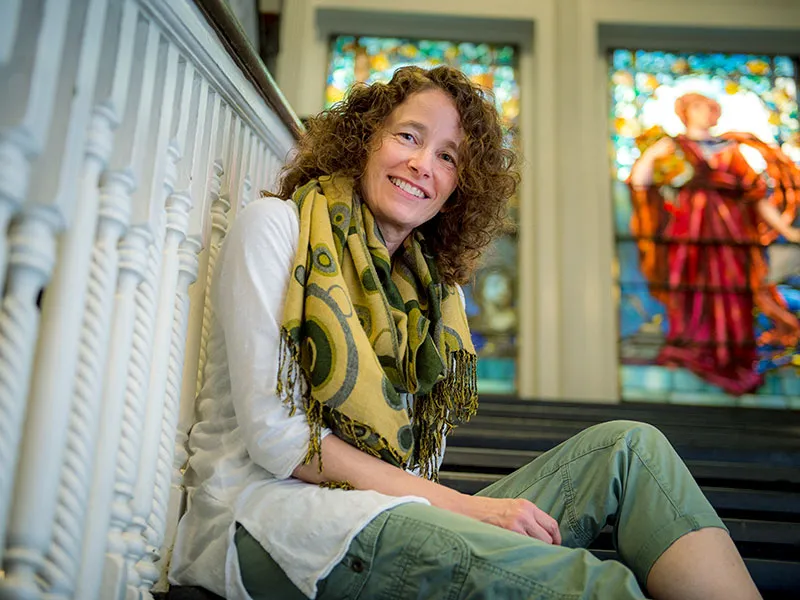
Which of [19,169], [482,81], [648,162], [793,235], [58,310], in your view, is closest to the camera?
[19,169]

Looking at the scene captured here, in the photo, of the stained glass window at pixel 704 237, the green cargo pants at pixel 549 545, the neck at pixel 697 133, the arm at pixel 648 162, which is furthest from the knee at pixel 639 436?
the neck at pixel 697 133

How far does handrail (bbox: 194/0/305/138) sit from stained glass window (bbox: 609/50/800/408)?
3.08m

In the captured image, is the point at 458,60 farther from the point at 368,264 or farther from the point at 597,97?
the point at 368,264

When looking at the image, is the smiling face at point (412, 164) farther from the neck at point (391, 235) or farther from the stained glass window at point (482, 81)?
the stained glass window at point (482, 81)

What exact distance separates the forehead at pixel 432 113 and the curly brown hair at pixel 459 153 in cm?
1

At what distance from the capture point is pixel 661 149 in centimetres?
456

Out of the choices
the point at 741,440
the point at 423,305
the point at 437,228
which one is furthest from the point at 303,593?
the point at 741,440

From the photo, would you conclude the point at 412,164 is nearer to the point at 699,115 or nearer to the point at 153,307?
the point at 153,307

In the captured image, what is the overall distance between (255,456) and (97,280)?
33 cm

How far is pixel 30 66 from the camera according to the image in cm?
79

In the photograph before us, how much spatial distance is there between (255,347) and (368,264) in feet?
0.87

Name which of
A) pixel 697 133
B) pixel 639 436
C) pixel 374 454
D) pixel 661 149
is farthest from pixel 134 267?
pixel 697 133

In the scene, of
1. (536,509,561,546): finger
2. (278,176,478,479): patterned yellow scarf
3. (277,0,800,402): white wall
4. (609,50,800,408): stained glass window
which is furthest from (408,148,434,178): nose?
(609,50,800,408): stained glass window

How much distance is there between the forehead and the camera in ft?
4.59
